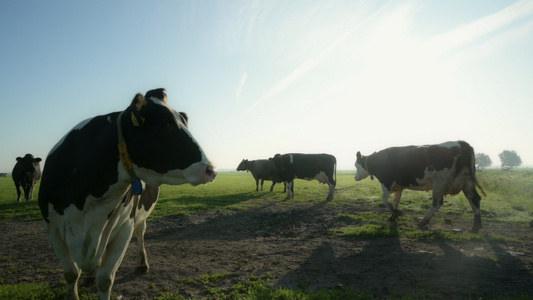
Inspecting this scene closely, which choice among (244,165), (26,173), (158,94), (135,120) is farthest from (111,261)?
(244,165)

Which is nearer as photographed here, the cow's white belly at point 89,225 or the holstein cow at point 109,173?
→ the holstein cow at point 109,173

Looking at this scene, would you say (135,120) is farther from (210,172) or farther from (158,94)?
(210,172)

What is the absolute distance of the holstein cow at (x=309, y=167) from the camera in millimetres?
18188

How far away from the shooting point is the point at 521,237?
736 centimetres

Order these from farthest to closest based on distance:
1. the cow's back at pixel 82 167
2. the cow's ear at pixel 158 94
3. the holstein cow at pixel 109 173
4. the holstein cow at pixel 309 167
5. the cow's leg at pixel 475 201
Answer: the holstein cow at pixel 309 167
the cow's leg at pixel 475 201
the cow's ear at pixel 158 94
the cow's back at pixel 82 167
the holstein cow at pixel 109 173

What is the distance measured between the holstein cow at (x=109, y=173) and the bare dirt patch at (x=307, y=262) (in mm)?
1652

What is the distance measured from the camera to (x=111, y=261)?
3057 millimetres

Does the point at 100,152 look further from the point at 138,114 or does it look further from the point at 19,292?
the point at 19,292

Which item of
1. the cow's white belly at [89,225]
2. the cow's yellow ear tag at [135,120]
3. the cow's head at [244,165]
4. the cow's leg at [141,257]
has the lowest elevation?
the cow's leg at [141,257]

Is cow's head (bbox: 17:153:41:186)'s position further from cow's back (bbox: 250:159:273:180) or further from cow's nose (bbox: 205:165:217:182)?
cow's nose (bbox: 205:165:217:182)

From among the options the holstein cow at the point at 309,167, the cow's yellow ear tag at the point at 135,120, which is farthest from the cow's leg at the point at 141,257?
the holstein cow at the point at 309,167

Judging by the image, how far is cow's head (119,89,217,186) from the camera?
244 centimetres

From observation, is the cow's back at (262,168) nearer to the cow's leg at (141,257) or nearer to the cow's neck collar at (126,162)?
the cow's leg at (141,257)

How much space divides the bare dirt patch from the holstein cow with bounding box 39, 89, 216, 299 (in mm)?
1652
